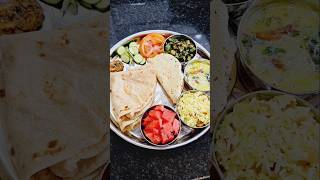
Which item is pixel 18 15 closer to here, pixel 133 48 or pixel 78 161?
pixel 78 161

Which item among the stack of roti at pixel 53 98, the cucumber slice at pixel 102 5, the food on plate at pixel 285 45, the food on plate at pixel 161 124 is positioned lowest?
the food on plate at pixel 161 124

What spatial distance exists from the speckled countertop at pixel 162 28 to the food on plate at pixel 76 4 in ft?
2.27

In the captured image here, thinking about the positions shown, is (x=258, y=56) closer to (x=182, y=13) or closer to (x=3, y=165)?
(x=3, y=165)

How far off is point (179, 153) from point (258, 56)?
2.27ft

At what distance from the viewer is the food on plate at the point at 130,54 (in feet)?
6.16

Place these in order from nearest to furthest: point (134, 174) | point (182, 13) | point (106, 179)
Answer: point (106, 179) < point (134, 174) < point (182, 13)

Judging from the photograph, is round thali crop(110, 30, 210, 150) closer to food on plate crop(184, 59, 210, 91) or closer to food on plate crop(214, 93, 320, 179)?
food on plate crop(184, 59, 210, 91)

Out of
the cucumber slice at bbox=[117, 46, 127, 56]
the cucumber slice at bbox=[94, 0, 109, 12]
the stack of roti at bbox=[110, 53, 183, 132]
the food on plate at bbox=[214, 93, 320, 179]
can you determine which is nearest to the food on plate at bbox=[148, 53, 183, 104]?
the stack of roti at bbox=[110, 53, 183, 132]

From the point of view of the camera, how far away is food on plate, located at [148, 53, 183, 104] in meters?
1.78

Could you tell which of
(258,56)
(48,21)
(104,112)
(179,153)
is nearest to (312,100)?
(258,56)

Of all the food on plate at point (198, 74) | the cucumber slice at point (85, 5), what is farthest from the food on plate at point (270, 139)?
the food on plate at point (198, 74)

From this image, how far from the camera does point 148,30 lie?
1942 mm

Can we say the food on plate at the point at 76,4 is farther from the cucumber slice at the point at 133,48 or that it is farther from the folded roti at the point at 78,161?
the cucumber slice at the point at 133,48

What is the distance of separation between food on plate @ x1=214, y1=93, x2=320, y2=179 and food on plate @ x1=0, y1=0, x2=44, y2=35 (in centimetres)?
47
